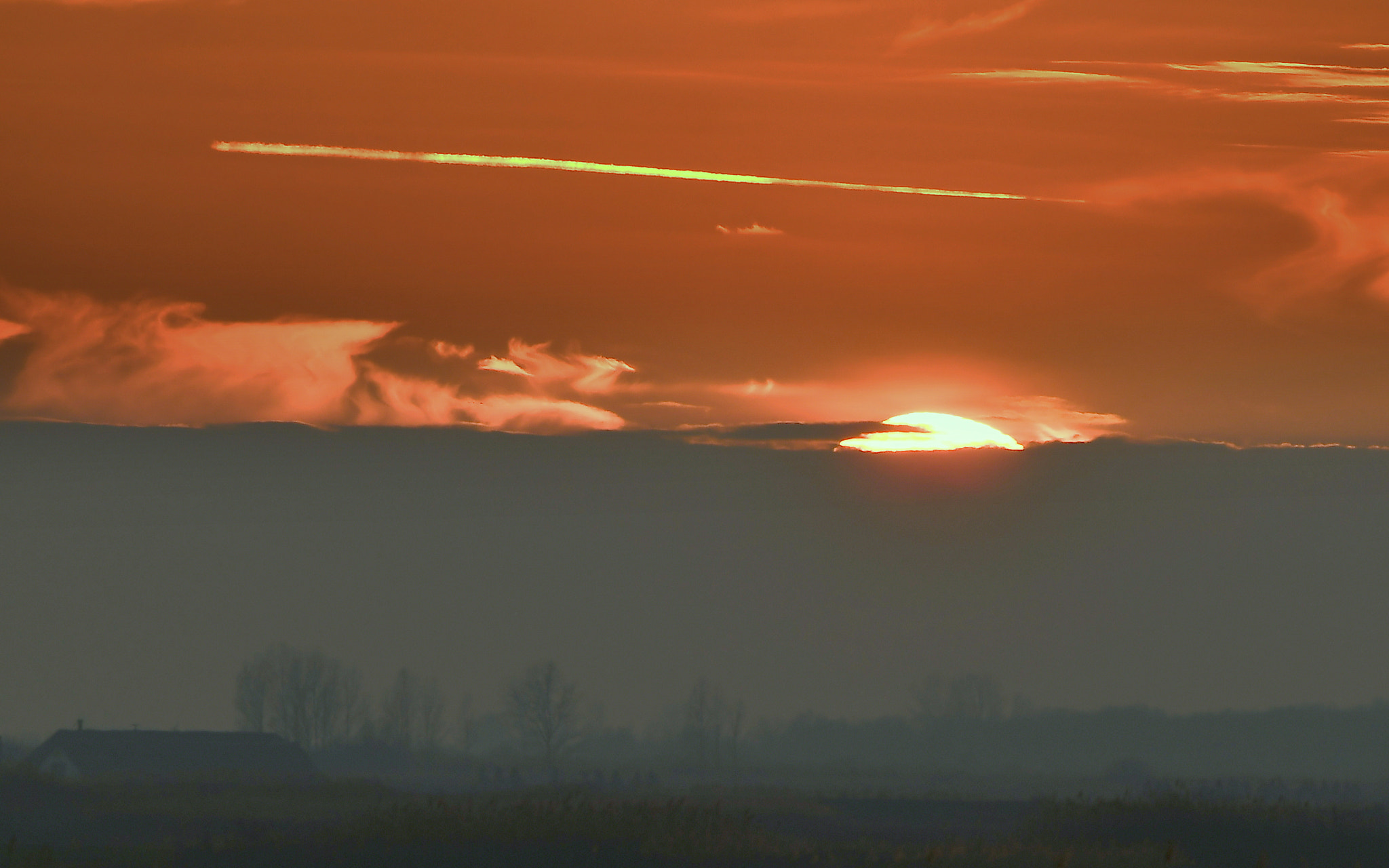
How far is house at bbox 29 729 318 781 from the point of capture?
3487 inches

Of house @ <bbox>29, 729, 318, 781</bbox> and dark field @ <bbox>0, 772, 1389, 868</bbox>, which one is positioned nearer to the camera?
dark field @ <bbox>0, 772, 1389, 868</bbox>

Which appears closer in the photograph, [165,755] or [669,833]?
[669,833]

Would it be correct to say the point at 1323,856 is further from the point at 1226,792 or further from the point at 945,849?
the point at 1226,792

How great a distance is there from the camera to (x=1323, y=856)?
38062 millimetres

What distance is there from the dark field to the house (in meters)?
31.0

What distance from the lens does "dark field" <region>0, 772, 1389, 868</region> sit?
106 ft

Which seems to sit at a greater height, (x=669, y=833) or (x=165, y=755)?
(x=165, y=755)

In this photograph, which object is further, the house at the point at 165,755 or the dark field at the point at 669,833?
the house at the point at 165,755

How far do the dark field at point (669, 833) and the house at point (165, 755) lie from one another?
102 ft

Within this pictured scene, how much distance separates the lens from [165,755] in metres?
91.8

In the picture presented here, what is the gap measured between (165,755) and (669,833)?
6501 centimetres

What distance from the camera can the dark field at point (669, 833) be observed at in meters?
32.2

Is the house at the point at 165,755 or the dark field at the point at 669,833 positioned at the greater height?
the house at the point at 165,755

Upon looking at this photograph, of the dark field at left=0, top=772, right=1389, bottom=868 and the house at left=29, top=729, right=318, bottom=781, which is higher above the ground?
the house at left=29, top=729, right=318, bottom=781
